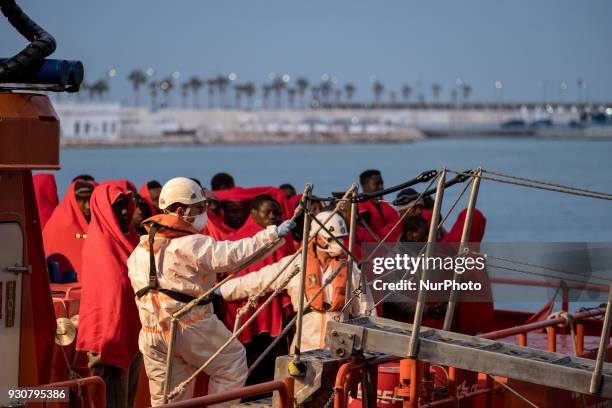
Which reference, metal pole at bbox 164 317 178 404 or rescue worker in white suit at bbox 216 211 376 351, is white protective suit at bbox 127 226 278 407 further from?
rescue worker in white suit at bbox 216 211 376 351

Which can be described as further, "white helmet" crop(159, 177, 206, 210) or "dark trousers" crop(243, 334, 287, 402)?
"dark trousers" crop(243, 334, 287, 402)

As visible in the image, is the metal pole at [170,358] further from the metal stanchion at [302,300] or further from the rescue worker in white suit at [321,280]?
the rescue worker in white suit at [321,280]

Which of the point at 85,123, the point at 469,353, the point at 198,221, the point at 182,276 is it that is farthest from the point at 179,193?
the point at 85,123

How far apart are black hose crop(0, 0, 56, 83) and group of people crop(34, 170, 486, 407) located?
1166mm

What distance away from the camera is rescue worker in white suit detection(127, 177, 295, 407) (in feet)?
25.5

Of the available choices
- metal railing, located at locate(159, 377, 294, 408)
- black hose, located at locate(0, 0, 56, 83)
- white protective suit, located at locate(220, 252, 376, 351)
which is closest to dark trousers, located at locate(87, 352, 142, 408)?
white protective suit, located at locate(220, 252, 376, 351)

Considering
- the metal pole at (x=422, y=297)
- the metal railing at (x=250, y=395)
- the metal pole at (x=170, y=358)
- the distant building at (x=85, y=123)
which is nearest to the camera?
the metal railing at (x=250, y=395)

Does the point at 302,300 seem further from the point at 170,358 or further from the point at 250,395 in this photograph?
the point at 170,358

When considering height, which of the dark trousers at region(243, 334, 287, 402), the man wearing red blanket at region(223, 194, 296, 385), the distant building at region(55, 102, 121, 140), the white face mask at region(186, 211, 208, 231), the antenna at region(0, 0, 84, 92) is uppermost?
the antenna at region(0, 0, 84, 92)

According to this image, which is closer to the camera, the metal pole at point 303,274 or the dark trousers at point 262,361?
the metal pole at point 303,274

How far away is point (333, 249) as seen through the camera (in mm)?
8773

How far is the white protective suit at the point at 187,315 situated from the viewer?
773 centimetres

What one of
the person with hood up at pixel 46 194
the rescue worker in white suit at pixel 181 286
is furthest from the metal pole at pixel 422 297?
the person with hood up at pixel 46 194

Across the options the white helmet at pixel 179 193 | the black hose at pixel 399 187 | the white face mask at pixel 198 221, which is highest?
the black hose at pixel 399 187
